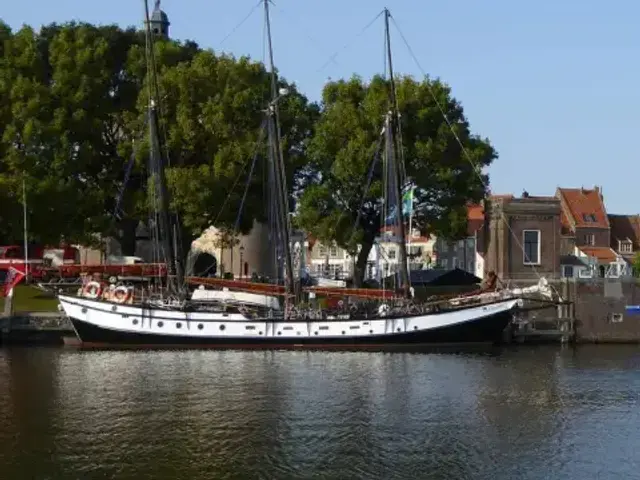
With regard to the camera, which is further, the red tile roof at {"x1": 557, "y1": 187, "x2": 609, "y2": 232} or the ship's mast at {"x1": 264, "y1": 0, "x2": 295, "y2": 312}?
the red tile roof at {"x1": 557, "y1": 187, "x2": 609, "y2": 232}

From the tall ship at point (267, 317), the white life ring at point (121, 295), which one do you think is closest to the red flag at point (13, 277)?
the tall ship at point (267, 317)

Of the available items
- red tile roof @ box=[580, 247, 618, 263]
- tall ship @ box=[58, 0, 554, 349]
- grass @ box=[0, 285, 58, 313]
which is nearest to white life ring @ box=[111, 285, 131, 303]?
tall ship @ box=[58, 0, 554, 349]

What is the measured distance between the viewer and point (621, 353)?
54469 mm

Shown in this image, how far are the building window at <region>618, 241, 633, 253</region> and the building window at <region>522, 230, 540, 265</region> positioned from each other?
2239 inches

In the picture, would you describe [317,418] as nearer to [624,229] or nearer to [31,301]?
[31,301]

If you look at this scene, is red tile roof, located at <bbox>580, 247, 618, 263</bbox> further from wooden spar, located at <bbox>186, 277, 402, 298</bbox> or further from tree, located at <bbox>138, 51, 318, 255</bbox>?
wooden spar, located at <bbox>186, 277, 402, 298</bbox>

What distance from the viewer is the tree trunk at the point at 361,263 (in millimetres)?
68750

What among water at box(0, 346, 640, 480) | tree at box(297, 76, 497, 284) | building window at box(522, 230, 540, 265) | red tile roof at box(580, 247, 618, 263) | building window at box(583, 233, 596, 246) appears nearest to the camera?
water at box(0, 346, 640, 480)

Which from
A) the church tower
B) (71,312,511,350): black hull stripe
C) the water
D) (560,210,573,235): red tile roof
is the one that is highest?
Answer: the church tower

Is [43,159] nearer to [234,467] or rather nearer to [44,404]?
[44,404]

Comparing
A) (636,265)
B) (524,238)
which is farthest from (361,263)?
(636,265)

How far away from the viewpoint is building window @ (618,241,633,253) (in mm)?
129000

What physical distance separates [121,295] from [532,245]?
34.5 m

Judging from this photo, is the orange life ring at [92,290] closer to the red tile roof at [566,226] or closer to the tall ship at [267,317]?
the tall ship at [267,317]
